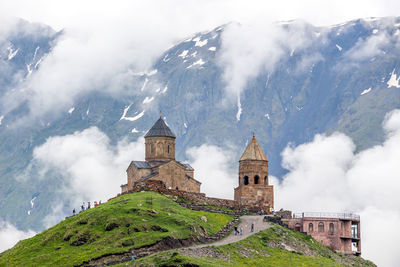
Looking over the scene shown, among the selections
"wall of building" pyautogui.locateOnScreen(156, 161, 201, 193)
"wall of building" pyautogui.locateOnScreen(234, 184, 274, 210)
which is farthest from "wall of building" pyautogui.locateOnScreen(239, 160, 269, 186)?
"wall of building" pyautogui.locateOnScreen(156, 161, 201, 193)

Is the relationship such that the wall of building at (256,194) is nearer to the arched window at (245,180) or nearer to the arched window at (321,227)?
the arched window at (245,180)

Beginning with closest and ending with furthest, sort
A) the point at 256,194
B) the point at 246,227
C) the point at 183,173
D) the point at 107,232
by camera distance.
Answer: the point at 107,232 → the point at 246,227 → the point at 256,194 → the point at 183,173

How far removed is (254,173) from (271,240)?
898 inches

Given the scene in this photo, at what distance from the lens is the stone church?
117 metres

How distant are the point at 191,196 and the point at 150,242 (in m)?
26.2

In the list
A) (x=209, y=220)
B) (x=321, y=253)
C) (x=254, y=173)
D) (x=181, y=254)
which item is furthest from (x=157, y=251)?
(x=254, y=173)

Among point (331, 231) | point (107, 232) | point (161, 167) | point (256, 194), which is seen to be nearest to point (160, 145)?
point (161, 167)

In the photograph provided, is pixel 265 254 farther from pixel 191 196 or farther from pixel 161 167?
pixel 161 167

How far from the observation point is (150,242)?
→ 77.9 m

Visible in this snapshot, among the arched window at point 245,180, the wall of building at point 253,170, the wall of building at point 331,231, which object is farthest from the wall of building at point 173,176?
the wall of building at point 331,231

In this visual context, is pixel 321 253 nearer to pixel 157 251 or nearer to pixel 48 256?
pixel 157 251

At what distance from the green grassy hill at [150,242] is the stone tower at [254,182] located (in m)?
14.4

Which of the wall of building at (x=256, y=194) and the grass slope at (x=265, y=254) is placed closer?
the grass slope at (x=265, y=254)

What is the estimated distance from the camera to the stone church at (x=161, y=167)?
383 ft
